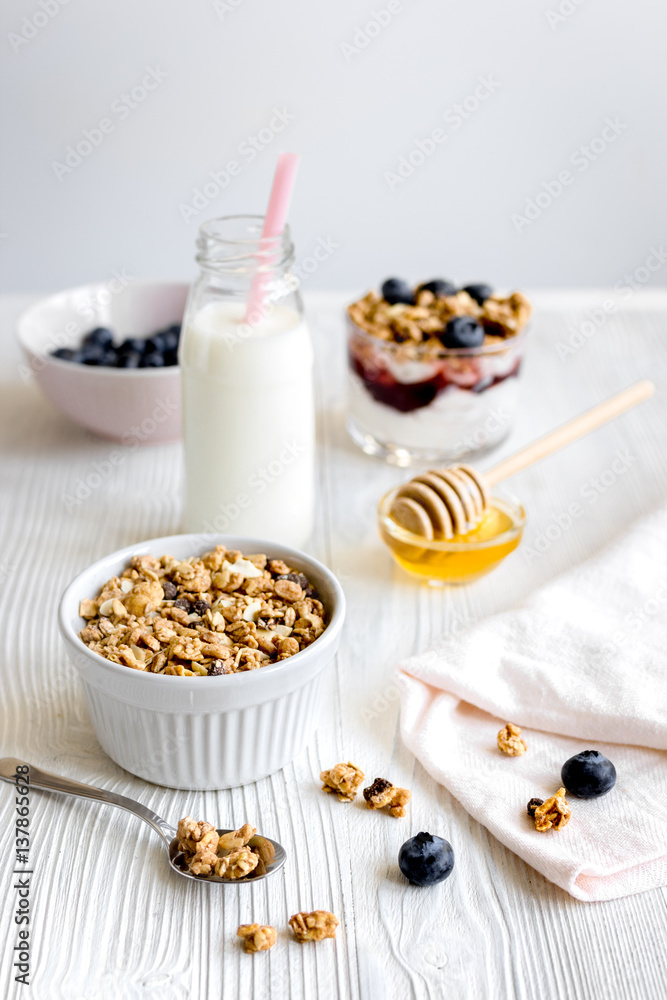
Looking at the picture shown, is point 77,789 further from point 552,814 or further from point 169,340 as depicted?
point 169,340

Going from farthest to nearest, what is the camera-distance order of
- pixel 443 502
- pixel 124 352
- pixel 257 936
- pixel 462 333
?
pixel 124 352
pixel 462 333
pixel 443 502
pixel 257 936

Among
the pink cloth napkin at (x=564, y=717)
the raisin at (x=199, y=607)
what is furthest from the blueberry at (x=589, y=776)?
the raisin at (x=199, y=607)

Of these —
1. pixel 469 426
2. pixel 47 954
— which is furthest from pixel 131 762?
pixel 469 426

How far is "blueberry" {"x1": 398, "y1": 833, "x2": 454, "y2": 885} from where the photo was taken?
733 mm

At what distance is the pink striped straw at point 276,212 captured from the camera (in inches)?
39.1

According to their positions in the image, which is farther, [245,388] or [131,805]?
[245,388]

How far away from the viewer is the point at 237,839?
0.75 metres

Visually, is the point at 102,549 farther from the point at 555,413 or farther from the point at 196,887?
the point at 555,413

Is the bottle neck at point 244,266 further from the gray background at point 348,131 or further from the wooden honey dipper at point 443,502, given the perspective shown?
the gray background at point 348,131

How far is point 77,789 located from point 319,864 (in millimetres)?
206

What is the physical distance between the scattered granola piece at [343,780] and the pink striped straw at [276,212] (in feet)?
1.64

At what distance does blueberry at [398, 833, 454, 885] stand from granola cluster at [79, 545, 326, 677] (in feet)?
0.59

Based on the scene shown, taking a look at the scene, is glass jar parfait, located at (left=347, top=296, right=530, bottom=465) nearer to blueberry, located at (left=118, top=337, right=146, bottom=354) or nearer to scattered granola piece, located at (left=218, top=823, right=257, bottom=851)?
blueberry, located at (left=118, top=337, right=146, bottom=354)

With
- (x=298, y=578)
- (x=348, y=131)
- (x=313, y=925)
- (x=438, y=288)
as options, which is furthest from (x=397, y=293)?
(x=348, y=131)
